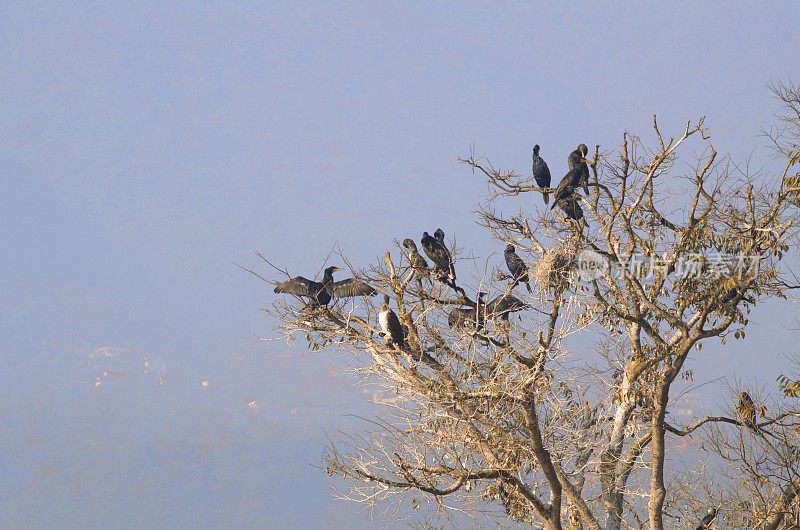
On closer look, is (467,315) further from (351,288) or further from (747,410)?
(747,410)

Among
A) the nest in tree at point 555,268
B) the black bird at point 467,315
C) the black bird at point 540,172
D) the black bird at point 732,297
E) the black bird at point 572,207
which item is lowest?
the black bird at point 732,297

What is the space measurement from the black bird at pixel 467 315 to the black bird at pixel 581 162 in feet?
6.87

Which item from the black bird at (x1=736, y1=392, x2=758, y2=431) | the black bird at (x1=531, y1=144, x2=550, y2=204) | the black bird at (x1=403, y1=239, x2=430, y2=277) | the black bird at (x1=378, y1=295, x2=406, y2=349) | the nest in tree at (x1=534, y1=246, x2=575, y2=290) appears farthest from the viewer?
the black bird at (x1=531, y1=144, x2=550, y2=204)

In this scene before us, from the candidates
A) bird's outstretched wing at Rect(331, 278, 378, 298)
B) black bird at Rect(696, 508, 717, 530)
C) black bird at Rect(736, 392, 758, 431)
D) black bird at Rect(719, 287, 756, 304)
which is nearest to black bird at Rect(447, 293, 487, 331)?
bird's outstretched wing at Rect(331, 278, 378, 298)

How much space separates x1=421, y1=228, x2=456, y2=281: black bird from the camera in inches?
335

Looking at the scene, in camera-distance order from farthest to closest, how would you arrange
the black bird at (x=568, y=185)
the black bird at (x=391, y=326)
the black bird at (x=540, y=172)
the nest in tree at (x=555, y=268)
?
the black bird at (x=540, y=172) < the black bird at (x=568, y=185) < the nest in tree at (x=555, y=268) < the black bird at (x=391, y=326)

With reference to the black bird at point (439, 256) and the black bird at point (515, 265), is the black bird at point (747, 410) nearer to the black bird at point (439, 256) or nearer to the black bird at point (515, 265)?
the black bird at point (515, 265)

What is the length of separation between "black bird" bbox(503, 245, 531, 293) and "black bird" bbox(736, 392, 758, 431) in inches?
144

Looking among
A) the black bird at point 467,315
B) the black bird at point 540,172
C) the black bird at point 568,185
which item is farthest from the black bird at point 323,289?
the black bird at point 540,172

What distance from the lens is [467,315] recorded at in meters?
8.48

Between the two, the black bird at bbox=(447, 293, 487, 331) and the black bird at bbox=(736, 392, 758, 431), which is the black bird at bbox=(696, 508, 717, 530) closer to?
the black bird at bbox=(736, 392, 758, 431)

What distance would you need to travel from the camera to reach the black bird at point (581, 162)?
29.1 ft

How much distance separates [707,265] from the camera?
807cm

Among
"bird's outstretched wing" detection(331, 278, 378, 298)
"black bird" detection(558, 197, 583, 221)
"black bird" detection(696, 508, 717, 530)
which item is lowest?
"black bird" detection(696, 508, 717, 530)
